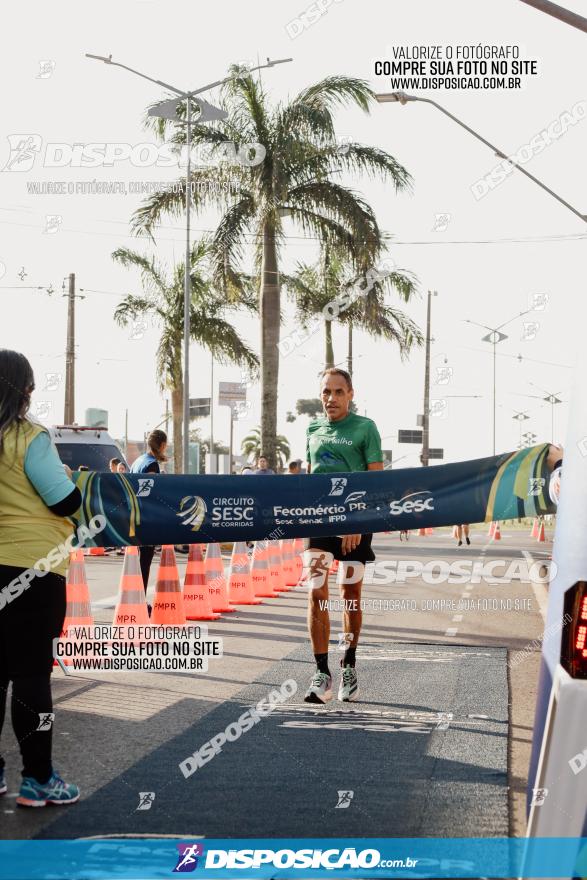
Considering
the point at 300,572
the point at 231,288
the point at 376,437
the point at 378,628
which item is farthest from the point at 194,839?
the point at 231,288

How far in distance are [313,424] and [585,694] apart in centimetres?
519

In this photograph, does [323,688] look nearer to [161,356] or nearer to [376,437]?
[376,437]

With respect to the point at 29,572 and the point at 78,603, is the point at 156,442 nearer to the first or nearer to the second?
the point at 78,603

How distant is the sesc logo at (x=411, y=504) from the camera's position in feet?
24.7

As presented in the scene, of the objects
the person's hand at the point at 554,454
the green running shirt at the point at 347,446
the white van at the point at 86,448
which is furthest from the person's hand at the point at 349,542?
the white van at the point at 86,448

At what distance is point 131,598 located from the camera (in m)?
10.7

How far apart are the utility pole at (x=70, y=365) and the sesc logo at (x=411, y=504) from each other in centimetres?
3930

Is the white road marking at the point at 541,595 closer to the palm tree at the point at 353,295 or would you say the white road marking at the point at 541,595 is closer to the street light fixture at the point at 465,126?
the street light fixture at the point at 465,126

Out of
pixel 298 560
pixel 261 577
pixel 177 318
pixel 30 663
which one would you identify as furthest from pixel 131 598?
pixel 177 318

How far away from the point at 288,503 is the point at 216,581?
6.13 meters

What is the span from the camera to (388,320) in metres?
35.3

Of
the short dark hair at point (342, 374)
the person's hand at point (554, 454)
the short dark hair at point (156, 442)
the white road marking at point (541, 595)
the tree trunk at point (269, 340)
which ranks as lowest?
the white road marking at point (541, 595)

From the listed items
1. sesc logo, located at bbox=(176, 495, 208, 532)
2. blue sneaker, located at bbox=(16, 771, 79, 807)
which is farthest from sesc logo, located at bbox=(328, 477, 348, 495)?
blue sneaker, located at bbox=(16, 771, 79, 807)

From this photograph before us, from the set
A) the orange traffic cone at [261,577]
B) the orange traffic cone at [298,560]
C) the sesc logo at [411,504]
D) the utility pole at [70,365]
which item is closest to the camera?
the sesc logo at [411,504]
